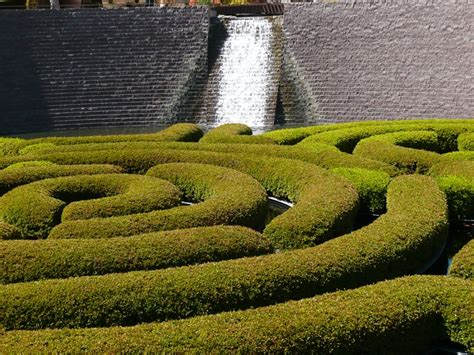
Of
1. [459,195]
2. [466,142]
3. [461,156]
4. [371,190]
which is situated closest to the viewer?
[459,195]

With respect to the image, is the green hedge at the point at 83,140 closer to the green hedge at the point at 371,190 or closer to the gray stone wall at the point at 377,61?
the green hedge at the point at 371,190

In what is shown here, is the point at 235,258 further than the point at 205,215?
No

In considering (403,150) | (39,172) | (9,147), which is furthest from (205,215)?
(9,147)

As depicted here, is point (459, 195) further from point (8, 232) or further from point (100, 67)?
point (100, 67)

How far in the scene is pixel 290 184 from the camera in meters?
13.5

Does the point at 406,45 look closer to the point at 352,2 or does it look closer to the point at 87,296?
the point at 352,2

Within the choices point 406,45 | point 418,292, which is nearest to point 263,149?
point 418,292

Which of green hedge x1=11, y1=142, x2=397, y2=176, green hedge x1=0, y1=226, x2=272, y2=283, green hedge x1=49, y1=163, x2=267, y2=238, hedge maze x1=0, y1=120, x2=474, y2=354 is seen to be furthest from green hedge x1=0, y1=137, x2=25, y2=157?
green hedge x1=0, y1=226, x2=272, y2=283

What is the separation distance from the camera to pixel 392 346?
23.9 ft

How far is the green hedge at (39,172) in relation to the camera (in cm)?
1316

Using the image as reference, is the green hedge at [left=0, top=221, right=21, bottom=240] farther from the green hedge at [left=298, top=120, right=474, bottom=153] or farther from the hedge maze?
the green hedge at [left=298, top=120, right=474, bottom=153]

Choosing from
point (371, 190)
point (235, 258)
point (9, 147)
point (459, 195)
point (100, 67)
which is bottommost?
point (100, 67)

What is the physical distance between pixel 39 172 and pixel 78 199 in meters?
1.29

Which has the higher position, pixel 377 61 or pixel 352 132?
pixel 352 132
